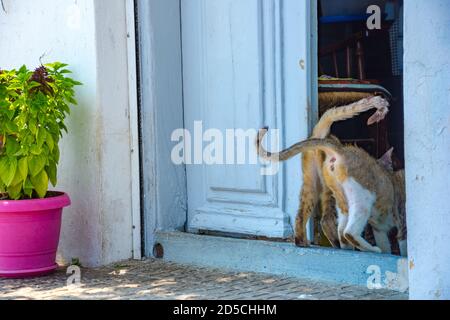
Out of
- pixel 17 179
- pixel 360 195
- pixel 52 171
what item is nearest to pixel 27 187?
pixel 17 179

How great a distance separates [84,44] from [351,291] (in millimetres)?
2190

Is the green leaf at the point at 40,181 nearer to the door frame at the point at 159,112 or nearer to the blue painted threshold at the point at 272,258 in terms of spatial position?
the door frame at the point at 159,112

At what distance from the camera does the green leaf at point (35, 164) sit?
474cm

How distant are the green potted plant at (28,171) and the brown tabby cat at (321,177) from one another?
1.33 meters

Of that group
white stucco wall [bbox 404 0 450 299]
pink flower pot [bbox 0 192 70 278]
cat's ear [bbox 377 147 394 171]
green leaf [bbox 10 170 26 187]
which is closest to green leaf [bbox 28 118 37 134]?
green leaf [bbox 10 170 26 187]

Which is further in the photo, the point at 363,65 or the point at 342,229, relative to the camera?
the point at 363,65

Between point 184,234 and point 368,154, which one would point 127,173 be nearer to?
point 184,234

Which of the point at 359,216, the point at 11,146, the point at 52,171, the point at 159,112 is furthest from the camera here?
the point at 159,112

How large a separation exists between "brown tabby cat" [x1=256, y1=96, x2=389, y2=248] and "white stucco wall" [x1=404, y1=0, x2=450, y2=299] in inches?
38.7

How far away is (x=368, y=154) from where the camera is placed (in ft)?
15.0

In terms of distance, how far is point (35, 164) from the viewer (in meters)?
4.75

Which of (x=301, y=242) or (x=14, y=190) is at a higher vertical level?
(x=14, y=190)

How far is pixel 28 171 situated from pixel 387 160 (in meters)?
1.97

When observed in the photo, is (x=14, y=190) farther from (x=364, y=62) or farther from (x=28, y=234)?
(x=364, y=62)
